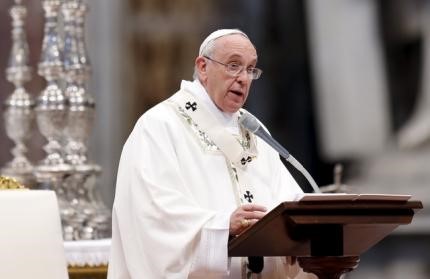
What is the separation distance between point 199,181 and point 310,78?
5.02 meters

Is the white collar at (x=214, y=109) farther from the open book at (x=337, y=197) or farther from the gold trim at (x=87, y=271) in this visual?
the gold trim at (x=87, y=271)

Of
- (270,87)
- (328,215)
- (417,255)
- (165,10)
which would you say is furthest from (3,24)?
(328,215)

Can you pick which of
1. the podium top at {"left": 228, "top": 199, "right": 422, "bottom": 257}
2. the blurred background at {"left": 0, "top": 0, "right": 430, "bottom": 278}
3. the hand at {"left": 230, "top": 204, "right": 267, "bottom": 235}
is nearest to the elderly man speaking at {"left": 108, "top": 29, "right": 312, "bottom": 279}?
the hand at {"left": 230, "top": 204, "right": 267, "bottom": 235}

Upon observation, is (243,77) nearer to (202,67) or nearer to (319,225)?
(202,67)

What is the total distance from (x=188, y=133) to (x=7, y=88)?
16.6ft

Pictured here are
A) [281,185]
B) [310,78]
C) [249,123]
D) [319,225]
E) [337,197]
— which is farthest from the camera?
[310,78]

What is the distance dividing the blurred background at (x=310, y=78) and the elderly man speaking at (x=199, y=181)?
4.50m

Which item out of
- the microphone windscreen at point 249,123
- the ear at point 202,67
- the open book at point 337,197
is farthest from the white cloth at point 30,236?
the open book at point 337,197

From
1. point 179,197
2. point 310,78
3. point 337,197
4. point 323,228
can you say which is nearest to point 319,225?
point 323,228

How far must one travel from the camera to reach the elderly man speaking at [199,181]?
202 inches

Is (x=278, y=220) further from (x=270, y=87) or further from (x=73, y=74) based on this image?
(x=270, y=87)

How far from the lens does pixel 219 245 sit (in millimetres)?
5051

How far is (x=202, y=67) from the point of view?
218 inches

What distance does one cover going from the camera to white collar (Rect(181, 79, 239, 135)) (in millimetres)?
5590
